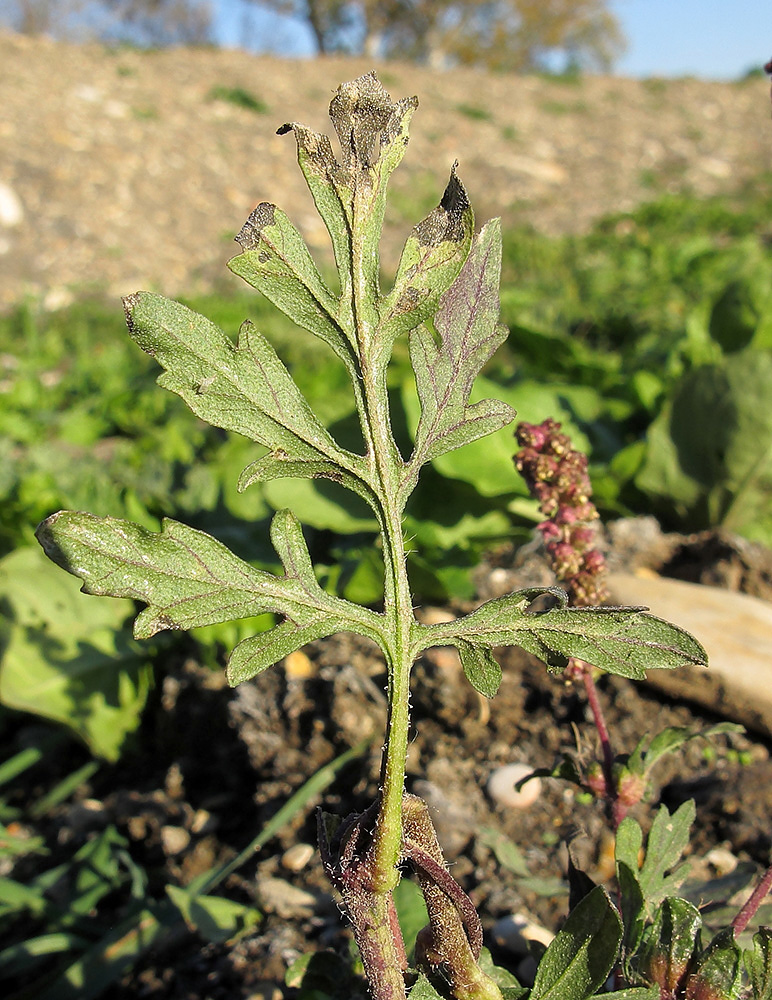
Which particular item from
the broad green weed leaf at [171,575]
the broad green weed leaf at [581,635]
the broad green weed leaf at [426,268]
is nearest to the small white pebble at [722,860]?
the broad green weed leaf at [581,635]

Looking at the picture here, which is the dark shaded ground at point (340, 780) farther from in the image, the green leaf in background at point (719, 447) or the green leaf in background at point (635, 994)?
the green leaf in background at point (635, 994)

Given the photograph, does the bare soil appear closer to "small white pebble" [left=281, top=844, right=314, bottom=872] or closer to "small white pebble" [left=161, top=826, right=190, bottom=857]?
"small white pebble" [left=161, top=826, right=190, bottom=857]

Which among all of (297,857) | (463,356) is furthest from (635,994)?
(297,857)

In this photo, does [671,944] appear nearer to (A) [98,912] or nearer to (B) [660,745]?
(B) [660,745]

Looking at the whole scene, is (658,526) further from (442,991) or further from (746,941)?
(442,991)

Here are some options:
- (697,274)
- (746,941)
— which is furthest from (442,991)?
(697,274)

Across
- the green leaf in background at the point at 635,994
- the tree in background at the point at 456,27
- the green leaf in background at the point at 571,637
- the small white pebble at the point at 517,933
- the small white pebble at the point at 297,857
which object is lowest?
the small white pebble at the point at 297,857

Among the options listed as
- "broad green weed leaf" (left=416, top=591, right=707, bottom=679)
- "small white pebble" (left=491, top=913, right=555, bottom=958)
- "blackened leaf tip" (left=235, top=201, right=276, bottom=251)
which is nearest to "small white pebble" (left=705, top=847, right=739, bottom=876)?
"small white pebble" (left=491, top=913, right=555, bottom=958)
